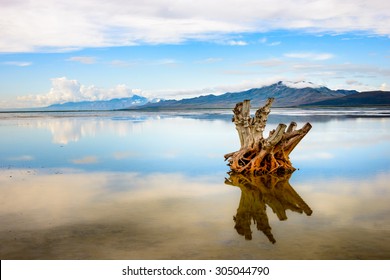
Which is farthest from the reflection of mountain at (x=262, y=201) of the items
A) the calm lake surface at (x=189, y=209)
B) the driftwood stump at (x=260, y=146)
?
the driftwood stump at (x=260, y=146)

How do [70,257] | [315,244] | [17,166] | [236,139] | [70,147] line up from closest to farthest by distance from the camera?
[70,257] < [315,244] < [17,166] < [70,147] < [236,139]

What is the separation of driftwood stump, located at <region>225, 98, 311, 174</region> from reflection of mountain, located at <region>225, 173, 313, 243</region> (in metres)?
0.63

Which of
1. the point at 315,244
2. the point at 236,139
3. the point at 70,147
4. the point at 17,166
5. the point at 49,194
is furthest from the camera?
the point at 236,139

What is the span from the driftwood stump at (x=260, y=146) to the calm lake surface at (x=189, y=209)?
740 millimetres

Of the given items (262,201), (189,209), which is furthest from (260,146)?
(189,209)

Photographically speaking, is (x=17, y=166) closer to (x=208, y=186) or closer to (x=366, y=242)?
(x=208, y=186)

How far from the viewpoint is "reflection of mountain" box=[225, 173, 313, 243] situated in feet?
31.3

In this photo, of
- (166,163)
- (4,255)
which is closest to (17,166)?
(166,163)

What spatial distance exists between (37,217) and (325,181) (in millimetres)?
8578

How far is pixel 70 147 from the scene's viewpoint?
2488 cm

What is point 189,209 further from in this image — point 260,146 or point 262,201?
point 260,146

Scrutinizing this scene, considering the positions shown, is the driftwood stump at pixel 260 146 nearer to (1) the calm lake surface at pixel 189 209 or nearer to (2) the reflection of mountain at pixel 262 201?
(2) the reflection of mountain at pixel 262 201

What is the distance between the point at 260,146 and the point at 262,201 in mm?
4687

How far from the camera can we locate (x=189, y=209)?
10.9 meters
